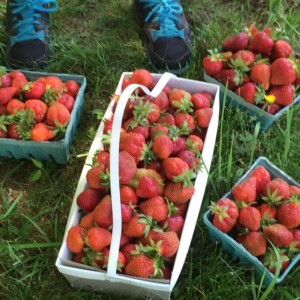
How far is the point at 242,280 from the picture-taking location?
1199 millimetres

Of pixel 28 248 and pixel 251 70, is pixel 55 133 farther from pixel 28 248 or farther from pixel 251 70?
pixel 251 70

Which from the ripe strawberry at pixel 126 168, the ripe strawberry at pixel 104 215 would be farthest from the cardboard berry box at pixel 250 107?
the ripe strawberry at pixel 104 215

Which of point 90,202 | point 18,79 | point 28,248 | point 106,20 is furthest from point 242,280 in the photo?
point 106,20

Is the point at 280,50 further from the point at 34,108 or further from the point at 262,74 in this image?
the point at 34,108

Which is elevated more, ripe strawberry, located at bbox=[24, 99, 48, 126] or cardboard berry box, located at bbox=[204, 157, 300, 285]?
ripe strawberry, located at bbox=[24, 99, 48, 126]

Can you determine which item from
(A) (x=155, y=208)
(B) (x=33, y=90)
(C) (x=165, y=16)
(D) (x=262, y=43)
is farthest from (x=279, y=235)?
(C) (x=165, y=16)

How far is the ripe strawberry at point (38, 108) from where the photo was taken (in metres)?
1.34

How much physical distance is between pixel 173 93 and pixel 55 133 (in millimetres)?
343

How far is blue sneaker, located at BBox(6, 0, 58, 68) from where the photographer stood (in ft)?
5.32

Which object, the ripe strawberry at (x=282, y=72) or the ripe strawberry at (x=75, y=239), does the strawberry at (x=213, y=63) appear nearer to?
the ripe strawberry at (x=282, y=72)

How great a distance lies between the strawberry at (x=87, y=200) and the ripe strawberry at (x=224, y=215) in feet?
0.92

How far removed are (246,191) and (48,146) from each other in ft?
1.80

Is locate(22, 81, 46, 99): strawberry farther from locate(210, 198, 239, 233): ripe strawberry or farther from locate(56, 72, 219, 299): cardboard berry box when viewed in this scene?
locate(210, 198, 239, 233): ripe strawberry

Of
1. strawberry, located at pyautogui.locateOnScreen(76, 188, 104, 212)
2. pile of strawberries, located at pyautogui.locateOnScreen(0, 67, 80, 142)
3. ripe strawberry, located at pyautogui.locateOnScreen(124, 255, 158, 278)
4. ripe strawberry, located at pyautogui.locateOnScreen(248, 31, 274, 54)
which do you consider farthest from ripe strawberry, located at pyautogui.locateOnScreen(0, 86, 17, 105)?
ripe strawberry, located at pyautogui.locateOnScreen(248, 31, 274, 54)
